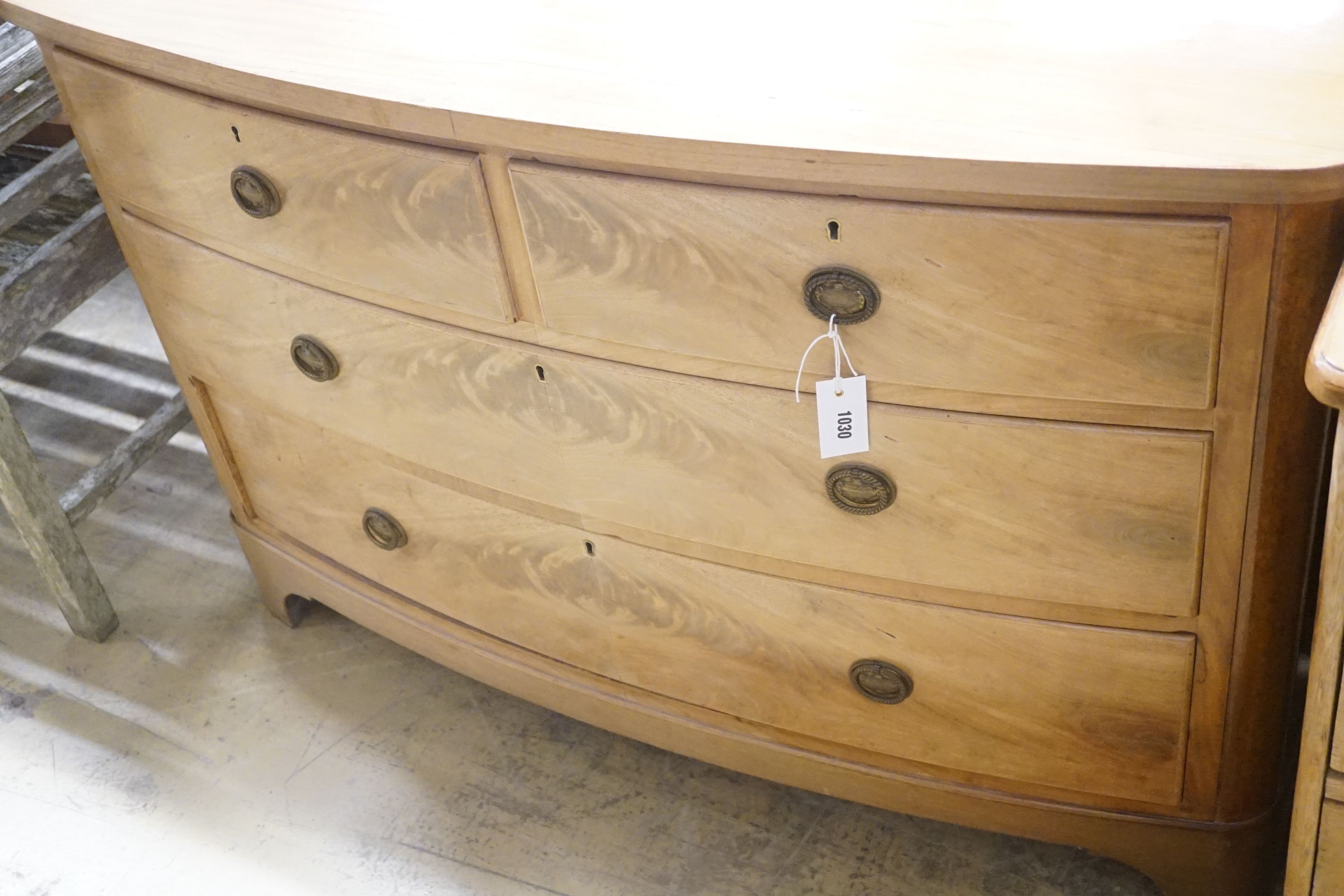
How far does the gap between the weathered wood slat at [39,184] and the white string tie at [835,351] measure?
1.16 meters

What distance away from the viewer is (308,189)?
1.23m

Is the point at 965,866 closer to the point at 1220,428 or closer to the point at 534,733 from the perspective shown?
the point at 534,733

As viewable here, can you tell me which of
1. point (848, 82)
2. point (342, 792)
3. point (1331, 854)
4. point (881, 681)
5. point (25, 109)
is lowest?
point (342, 792)

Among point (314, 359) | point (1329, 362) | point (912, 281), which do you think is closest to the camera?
point (1329, 362)

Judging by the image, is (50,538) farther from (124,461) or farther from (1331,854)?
(1331,854)

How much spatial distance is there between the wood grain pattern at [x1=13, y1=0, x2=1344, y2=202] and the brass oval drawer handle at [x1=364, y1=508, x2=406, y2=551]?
1.81 feet

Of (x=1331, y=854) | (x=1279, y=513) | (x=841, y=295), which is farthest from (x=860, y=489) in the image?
(x=1331, y=854)

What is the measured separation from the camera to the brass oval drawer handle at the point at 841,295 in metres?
0.98

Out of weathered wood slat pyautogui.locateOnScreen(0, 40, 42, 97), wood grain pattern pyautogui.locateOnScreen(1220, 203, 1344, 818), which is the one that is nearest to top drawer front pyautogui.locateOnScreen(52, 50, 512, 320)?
weathered wood slat pyautogui.locateOnScreen(0, 40, 42, 97)

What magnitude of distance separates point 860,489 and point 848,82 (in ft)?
1.14

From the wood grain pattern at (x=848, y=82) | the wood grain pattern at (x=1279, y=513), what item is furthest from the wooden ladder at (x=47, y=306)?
the wood grain pattern at (x=1279, y=513)

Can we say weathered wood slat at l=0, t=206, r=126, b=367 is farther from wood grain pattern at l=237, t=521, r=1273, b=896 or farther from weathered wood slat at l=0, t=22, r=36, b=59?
wood grain pattern at l=237, t=521, r=1273, b=896

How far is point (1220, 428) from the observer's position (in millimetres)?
957

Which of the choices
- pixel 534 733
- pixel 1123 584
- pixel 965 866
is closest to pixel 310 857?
pixel 534 733
